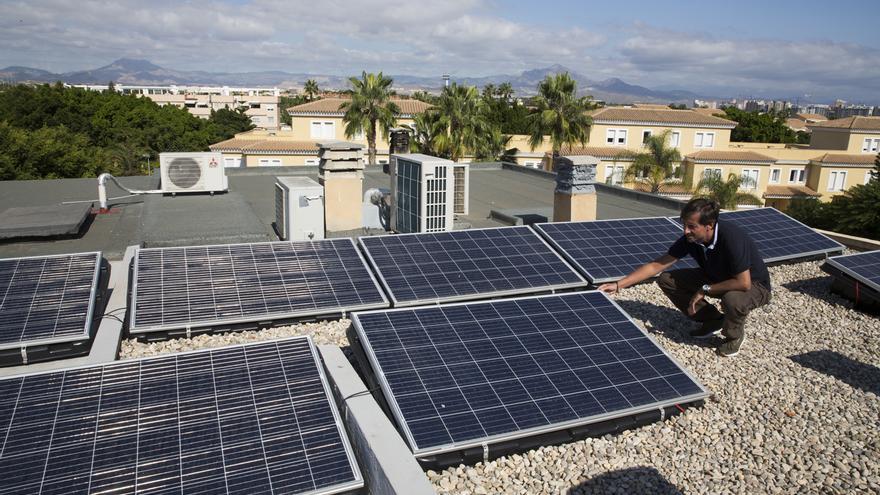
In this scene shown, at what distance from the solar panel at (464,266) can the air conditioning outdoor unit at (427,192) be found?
1576mm

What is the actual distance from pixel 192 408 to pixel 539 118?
133 ft

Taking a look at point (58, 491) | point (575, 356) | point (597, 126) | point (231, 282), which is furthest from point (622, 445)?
point (597, 126)

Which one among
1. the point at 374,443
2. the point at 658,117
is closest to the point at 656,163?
the point at 658,117

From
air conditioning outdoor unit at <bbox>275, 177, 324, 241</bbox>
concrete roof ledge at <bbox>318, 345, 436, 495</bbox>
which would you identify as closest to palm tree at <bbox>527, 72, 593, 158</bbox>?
air conditioning outdoor unit at <bbox>275, 177, 324, 241</bbox>

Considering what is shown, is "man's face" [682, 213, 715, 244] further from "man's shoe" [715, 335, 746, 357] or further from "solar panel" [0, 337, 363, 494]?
"solar panel" [0, 337, 363, 494]

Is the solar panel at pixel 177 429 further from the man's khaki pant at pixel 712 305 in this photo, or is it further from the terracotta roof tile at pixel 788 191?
the terracotta roof tile at pixel 788 191

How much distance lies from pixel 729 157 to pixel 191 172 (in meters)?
55.4

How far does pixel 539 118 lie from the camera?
4303cm

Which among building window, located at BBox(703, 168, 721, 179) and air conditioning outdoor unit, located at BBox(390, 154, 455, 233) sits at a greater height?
air conditioning outdoor unit, located at BBox(390, 154, 455, 233)

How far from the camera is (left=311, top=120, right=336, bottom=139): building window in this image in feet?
188

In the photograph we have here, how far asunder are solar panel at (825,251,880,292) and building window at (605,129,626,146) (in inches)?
2019

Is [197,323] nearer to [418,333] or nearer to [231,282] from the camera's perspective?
[231,282]

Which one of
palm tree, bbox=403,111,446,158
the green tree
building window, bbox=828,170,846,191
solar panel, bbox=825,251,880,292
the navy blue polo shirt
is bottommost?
building window, bbox=828,170,846,191

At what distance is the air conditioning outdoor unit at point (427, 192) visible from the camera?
12016 millimetres
